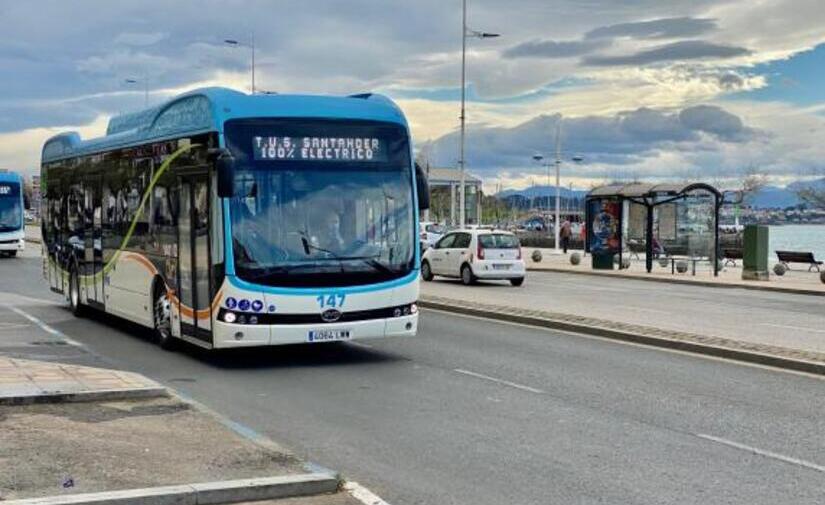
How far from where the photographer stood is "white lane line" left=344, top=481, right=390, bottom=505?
6.14m

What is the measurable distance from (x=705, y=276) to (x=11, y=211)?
27.9m

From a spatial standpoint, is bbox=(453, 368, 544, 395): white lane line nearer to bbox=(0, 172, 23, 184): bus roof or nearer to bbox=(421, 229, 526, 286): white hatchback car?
bbox=(421, 229, 526, 286): white hatchback car

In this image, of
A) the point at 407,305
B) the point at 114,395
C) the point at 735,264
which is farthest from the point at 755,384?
the point at 735,264

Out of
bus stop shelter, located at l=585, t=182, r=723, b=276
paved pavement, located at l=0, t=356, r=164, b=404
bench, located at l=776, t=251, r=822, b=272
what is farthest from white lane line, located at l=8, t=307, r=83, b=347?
bench, located at l=776, t=251, r=822, b=272

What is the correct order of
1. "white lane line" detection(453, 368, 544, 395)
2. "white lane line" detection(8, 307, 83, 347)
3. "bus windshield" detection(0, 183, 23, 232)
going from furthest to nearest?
"bus windshield" detection(0, 183, 23, 232) < "white lane line" detection(8, 307, 83, 347) < "white lane line" detection(453, 368, 544, 395)

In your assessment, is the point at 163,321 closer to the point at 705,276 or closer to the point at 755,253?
the point at 755,253

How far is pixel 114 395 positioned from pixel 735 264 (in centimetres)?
4066

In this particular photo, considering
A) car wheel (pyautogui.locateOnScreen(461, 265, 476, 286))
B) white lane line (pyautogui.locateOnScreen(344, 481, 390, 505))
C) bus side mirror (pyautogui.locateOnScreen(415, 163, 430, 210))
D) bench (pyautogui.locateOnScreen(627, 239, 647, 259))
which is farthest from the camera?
bench (pyautogui.locateOnScreen(627, 239, 647, 259))

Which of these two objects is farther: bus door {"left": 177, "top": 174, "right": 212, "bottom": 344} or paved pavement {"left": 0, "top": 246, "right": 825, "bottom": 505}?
bus door {"left": 177, "top": 174, "right": 212, "bottom": 344}

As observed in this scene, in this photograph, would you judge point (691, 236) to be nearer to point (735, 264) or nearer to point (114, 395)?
point (735, 264)

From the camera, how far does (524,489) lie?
6.56m

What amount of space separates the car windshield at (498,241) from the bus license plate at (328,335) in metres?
16.9

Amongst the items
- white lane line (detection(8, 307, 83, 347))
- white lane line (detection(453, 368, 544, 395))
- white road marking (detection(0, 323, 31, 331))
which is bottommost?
white lane line (detection(453, 368, 544, 395))

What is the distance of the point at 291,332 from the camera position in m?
11.6
